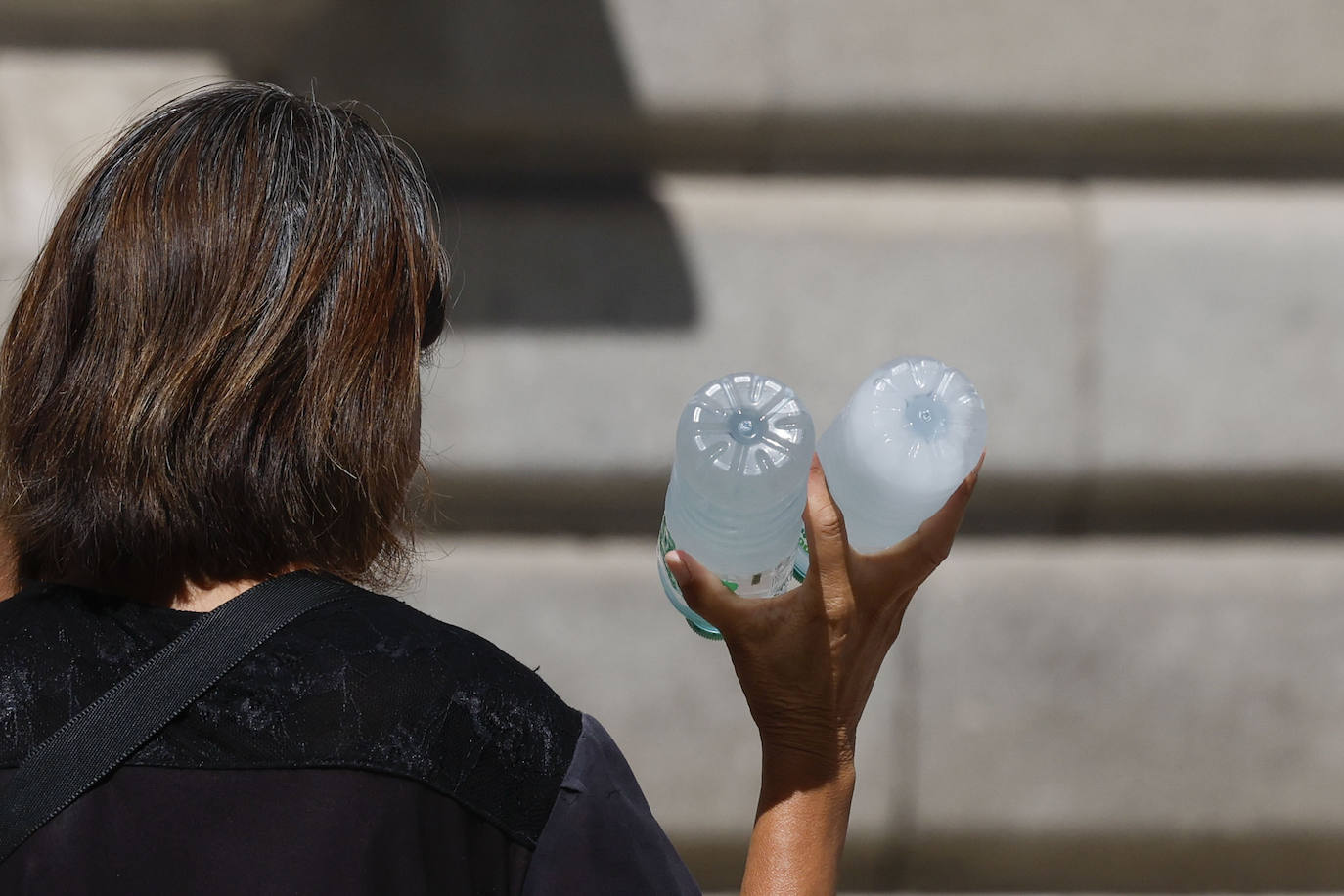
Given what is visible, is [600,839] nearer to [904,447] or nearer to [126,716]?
[126,716]

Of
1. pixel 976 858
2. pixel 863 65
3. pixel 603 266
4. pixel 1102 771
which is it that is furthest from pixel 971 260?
pixel 976 858

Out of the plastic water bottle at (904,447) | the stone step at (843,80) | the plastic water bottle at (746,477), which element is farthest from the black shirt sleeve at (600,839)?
the stone step at (843,80)

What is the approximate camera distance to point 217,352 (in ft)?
4.04

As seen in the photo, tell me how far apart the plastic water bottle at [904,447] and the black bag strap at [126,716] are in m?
0.81

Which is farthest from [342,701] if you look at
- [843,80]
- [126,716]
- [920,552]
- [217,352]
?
[843,80]

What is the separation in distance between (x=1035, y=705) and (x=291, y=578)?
8.83 feet

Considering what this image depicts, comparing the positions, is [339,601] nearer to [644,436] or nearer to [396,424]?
[396,424]

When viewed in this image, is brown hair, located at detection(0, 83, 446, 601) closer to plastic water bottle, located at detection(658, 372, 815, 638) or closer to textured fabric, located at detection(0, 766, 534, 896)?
textured fabric, located at detection(0, 766, 534, 896)

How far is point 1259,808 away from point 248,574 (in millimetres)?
3202

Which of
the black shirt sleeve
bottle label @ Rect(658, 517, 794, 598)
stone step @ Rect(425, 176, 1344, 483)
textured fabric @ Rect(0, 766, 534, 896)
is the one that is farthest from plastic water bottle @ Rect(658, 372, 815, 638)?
stone step @ Rect(425, 176, 1344, 483)

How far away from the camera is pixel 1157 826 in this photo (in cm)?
352

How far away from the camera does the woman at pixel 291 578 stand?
3.63ft

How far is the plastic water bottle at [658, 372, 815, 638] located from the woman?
0.29m

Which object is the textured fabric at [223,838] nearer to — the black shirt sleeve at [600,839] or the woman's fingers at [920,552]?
the black shirt sleeve at [600,839]
